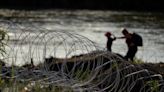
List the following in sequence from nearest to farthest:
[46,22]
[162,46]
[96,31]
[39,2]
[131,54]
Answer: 1. [131,54]
2. [162,46]
3. [96,31]
4. [46,22]
5. [39,2]

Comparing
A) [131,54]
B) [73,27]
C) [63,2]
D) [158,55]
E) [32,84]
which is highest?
[32,84]

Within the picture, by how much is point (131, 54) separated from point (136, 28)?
80.4 ft

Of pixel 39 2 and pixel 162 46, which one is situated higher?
pixel 162 46

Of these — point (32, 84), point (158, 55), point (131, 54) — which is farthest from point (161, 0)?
point (32, 84)

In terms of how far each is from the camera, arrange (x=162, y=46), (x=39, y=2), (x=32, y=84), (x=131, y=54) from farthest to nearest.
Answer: (x=39, y=2) < (x=162, y=46) < (x=131, y=54) < (x=32, y=84)

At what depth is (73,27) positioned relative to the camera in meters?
42.8

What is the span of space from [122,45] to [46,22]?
47.9ft

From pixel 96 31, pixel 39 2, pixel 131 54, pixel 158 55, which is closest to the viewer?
pixel 131 54

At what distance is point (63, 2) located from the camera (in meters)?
76.1

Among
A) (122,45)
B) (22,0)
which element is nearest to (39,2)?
(22,0)

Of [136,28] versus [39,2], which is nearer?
[136,28]

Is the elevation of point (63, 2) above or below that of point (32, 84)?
below

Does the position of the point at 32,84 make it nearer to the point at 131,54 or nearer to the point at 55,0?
the point at 131,54

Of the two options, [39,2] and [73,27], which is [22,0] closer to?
[39,2]
